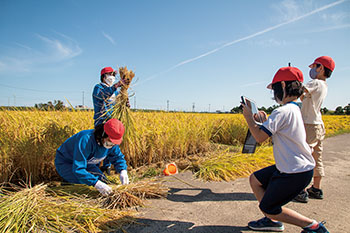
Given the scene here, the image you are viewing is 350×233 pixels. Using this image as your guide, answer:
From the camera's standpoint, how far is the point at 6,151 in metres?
3.05

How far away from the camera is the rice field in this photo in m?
3.17

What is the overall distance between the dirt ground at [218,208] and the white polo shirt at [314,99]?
1126 millimetres

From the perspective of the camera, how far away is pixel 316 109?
3.06 metres

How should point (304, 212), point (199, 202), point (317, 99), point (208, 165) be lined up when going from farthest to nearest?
point (208, 165) < point (317, 99) < point (199, 202) < point (304, 212)

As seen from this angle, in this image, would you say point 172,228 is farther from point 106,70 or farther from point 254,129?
point 106,70

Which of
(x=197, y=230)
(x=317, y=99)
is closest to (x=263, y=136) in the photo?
(x=197, y=230)

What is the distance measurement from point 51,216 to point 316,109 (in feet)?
11.5

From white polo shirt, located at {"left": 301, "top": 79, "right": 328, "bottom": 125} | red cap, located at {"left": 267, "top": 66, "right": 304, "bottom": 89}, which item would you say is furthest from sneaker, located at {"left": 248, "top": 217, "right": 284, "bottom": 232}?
white polo shirt, located at {"left": 301, "top": 79, "right": 328, "bottom": 125}

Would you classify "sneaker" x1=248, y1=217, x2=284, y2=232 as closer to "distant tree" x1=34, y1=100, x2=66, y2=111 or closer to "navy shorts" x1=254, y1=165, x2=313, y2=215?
"navy shorts" x1=254, y1=165, x2=313, y2=215

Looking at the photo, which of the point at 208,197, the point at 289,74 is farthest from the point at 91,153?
the point at 289,74

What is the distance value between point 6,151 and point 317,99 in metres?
4.45

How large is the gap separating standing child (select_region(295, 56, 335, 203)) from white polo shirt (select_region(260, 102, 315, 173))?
55.3 inches

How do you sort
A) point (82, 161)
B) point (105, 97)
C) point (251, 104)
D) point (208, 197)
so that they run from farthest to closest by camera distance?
point (105, 97) < point (208, 197) < point (82, 161) < point (251, 104)

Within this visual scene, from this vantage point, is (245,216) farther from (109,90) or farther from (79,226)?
(109,90)
